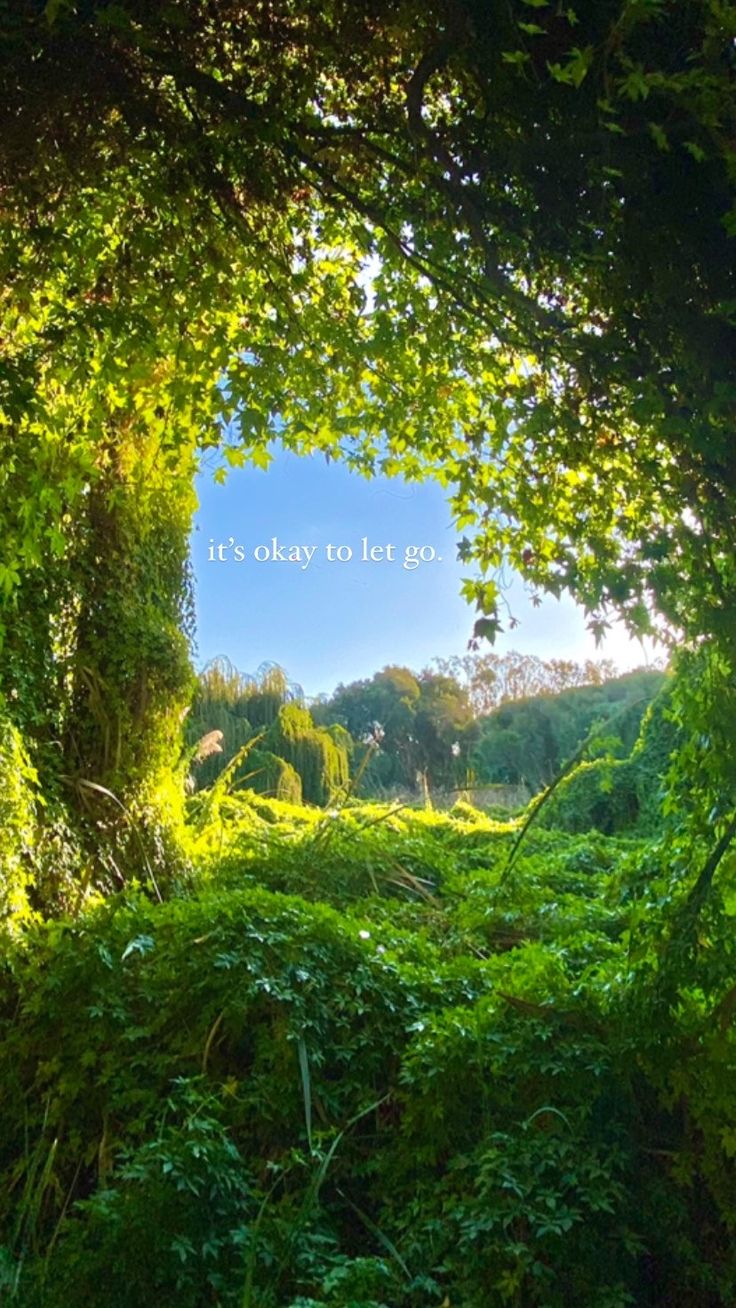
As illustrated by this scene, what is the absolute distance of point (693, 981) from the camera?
1.97 meters

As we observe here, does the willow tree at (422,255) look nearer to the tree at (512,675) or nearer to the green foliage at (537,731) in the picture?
the green foliage at (537,731)

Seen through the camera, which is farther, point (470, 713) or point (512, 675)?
point (512, 675)

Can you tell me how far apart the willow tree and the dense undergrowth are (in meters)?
0.96

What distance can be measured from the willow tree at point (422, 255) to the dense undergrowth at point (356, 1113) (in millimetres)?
957

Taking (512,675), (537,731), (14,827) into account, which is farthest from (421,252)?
(512,675)

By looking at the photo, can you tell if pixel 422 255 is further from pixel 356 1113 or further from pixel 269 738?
pixel 269 738

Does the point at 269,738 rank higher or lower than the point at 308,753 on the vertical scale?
higher

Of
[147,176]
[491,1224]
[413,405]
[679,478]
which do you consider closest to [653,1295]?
[491,1224]

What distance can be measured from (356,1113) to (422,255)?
2.21 m

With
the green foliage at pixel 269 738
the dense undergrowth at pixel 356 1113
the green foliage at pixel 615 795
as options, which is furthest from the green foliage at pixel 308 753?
the dense undergrowth at pixel 356 1113

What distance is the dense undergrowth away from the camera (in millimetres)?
1804

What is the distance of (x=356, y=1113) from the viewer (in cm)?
243

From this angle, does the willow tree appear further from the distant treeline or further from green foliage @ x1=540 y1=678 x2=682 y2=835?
the distant treeline

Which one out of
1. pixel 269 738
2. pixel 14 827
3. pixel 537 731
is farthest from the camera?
pixel 537 731
